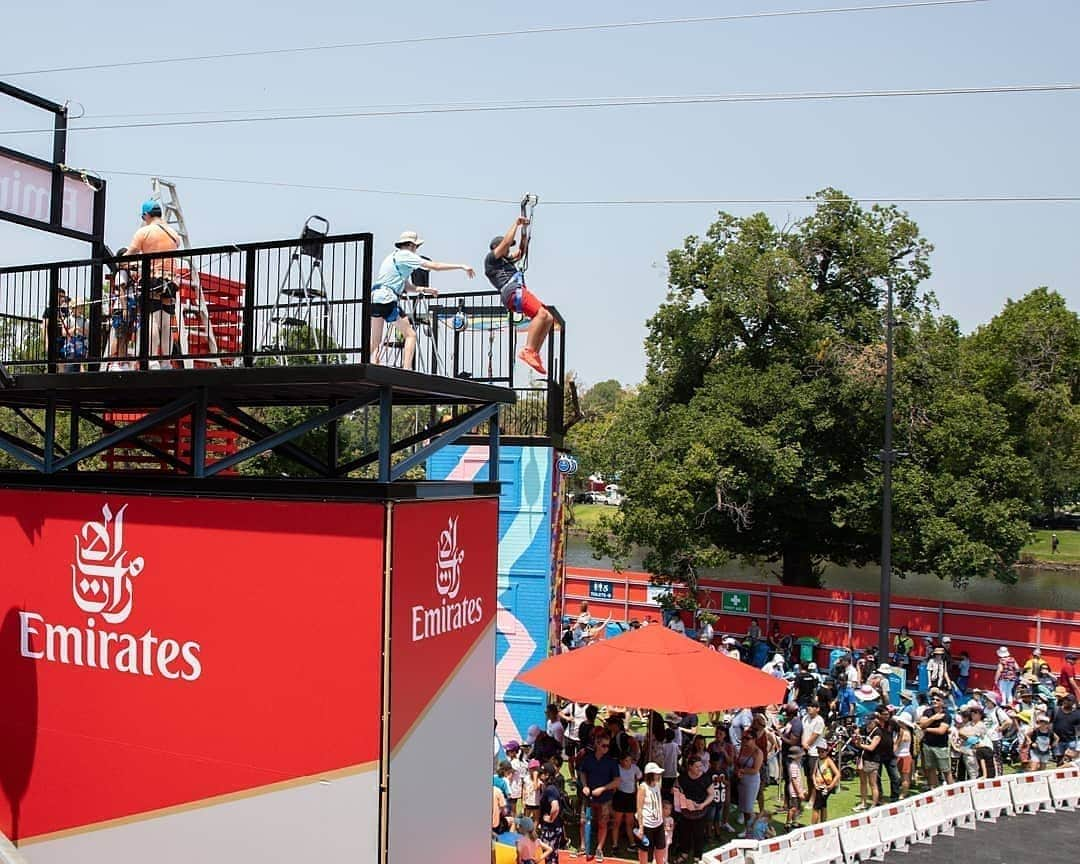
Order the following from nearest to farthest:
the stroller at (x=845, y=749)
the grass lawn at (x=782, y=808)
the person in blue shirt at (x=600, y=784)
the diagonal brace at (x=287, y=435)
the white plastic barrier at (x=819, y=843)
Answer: the diagonal brace at (x=287, y=435)
the white plastic barrier at (x=819, y=843)
the person in blue shirt at (x=600, y=784)
the grass lawn at (x=782, y=808)
the stroller at (x=845, y=749)

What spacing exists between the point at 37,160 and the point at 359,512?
5.61m

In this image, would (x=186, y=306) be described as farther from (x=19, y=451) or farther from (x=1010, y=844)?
(x=1010, y=844)

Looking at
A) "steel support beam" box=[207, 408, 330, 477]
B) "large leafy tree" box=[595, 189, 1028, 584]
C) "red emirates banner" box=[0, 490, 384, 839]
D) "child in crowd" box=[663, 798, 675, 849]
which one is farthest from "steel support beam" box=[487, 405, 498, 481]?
"large leafy tree" box=[595, 189, 1028, 584]

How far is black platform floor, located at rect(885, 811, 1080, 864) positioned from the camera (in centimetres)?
1160

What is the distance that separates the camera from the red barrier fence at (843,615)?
2206 cm

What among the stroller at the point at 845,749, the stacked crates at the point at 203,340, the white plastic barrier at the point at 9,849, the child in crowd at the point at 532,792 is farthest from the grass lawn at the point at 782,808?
the stacked crates at the point at 203,340

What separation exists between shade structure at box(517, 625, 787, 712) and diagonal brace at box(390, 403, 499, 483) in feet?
10.2

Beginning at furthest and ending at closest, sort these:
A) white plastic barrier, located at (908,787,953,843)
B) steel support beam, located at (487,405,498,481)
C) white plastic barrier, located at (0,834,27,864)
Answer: white plastic barrier, located at (908,787,953,843) → steel support beam, located at (487,405,498,481) → white plastic barrier, located at (0,834,27,864)

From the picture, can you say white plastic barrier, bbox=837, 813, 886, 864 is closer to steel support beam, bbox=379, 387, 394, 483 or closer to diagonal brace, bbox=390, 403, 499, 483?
diagonal brace, bbox=390, 403, 499, 483

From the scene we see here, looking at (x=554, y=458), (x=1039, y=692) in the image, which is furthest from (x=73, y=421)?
(x=1039, y=692)

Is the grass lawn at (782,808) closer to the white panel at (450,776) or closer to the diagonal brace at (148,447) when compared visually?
the white panel at (450,776)

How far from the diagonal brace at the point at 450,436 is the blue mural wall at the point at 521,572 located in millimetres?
5864

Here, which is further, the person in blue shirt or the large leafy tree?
the large leafy tree

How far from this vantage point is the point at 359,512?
23.6 ft
